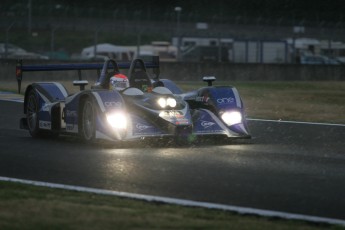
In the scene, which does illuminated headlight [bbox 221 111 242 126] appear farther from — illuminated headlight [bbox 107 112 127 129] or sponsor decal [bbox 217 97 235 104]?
illuminated headlight [bbox 107 112 127 129]

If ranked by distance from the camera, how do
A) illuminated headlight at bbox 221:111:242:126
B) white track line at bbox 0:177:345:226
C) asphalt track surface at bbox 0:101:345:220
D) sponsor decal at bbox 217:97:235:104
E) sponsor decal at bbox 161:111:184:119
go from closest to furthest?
white track line at bbox 0:177:345:226, asphalt track surface at bbox 0:101:345:220, sponsor decal at bbox 161:111:184:119, illuminated headlight at bbox 221:111:242:126, sponsor decal at bbox 217:97:235:104

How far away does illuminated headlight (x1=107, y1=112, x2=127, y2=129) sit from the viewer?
12.7 m

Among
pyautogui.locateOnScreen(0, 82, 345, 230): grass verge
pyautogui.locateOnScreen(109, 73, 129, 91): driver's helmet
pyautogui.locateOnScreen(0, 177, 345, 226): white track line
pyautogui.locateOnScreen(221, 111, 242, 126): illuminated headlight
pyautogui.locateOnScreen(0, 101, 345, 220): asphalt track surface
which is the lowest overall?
pyautogui.locateOnScreen(0, 101, 345, 220): asphalt track surface

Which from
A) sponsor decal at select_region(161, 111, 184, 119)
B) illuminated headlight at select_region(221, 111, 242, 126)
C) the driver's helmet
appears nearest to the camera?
sponsor decal at select_region(161, 111, 184, 119)

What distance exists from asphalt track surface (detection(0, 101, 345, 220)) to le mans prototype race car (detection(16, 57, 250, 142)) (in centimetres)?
23

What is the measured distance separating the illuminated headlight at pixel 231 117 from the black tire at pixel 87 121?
6.60ft

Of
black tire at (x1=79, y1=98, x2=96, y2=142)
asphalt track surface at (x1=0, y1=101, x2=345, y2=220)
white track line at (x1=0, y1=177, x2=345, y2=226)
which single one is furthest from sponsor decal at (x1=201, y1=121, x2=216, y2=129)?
white track line at (x1=0, y1=177, x2=345, y2=226)

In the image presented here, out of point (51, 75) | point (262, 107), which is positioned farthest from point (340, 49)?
point (262, 107)

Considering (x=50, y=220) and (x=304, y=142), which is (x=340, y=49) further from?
(x=50, y=220)

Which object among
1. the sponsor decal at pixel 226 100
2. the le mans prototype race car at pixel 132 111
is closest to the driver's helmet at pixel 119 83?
the le mans prototype race car at pixel 132 111

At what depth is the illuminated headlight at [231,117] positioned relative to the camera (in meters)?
13.6

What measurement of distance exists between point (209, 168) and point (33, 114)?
5.27 m

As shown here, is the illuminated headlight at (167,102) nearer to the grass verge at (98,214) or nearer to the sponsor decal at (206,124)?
the sponsor decal at (206,124)

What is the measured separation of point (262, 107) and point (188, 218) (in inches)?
620
